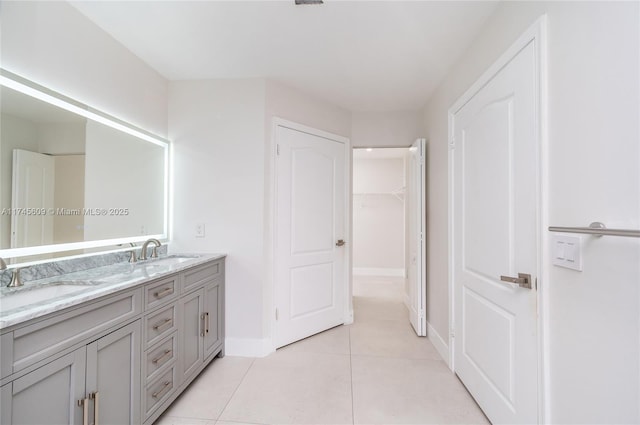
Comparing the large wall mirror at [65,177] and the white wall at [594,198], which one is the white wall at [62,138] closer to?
the large wall mirror at [65,177]

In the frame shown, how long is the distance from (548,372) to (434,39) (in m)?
2.04

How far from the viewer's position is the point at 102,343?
1.19 m

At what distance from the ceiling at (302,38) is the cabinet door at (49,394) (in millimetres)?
1903

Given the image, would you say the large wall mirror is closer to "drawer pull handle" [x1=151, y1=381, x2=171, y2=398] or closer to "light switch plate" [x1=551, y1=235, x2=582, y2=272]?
"drawer pull handle" [x1=151, y1=381, x2=171, y2=398]

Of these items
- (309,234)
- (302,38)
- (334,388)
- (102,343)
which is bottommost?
(334,388)

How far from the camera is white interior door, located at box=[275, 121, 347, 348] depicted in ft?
8.24

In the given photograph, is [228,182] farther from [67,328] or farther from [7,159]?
[67,328]

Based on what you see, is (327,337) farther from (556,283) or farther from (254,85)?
(254,85)

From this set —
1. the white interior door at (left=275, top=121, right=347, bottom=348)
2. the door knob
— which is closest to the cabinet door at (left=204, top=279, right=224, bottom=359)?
the white interior door at (left=275, top=121, right=347, bottom=348)

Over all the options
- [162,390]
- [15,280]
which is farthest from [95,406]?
[15,280]

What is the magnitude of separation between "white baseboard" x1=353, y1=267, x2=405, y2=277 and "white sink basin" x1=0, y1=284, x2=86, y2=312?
4860 millimetres

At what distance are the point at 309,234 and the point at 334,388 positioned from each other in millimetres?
1323

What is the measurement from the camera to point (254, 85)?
2.39 metres

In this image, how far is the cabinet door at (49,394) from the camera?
2.88 feet
